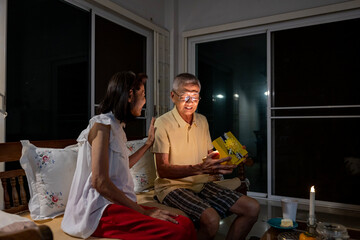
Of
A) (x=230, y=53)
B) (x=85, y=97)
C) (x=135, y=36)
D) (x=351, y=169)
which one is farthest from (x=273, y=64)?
(x=85, y=97)

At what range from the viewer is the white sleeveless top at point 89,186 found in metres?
1.26

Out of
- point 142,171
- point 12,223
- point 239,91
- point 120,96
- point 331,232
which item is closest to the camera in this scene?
point 12,223

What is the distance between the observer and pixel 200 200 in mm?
1668

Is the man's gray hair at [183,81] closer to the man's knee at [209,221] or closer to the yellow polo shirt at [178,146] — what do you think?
the yellow polo shirt at [178,146]

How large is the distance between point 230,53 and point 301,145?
4.81 ft

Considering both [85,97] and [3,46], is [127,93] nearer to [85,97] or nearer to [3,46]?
[3,46]

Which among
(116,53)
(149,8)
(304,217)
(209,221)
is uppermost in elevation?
(149,8)

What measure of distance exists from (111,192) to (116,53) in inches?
82.5

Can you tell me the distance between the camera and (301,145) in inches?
130

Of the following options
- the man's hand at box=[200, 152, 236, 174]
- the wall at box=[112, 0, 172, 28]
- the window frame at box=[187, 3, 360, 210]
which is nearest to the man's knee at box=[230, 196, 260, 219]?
the man's hand at box=[200, 152, 236, 174]

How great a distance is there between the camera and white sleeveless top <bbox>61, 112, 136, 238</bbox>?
4.15 ft

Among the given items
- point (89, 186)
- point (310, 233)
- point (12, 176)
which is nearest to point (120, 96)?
point (89, 186)

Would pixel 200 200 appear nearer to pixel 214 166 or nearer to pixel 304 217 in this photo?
pixel 214 166

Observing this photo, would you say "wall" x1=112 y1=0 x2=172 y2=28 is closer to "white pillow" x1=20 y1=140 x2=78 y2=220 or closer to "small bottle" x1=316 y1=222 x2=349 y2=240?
"white pillow" x1=20 y1=140 x2=78 y2=220
